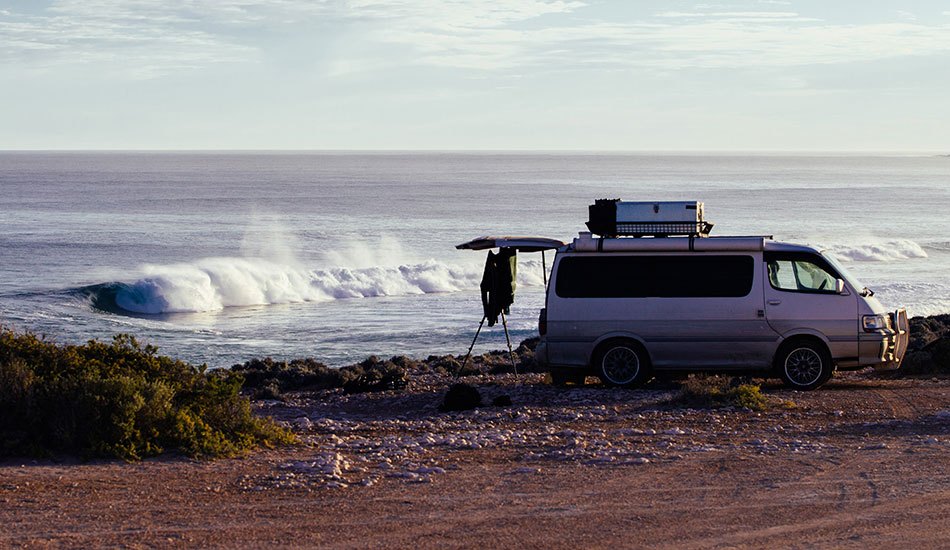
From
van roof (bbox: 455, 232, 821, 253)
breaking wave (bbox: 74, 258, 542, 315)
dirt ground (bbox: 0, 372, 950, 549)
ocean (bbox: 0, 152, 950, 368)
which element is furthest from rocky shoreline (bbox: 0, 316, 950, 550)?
breaking wave (bbox: 74, 258, 542, 315)

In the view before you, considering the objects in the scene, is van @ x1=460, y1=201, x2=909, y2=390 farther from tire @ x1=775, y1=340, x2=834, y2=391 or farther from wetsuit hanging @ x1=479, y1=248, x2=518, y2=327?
wetsuit hanging @ x1=479, y1=248, x2=518, y2=327

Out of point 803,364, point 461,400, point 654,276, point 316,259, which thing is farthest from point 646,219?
point 316,259

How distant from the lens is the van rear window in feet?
45.0

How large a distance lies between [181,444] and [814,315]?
323 inches

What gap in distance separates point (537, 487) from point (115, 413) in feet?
12.9

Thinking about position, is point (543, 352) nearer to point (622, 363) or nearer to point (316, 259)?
point (622, 363)

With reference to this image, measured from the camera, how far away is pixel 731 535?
6918 millimetres

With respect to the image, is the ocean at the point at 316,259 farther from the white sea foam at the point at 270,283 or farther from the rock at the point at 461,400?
the rock at the point at 461,400

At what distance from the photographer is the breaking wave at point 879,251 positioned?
51.9m

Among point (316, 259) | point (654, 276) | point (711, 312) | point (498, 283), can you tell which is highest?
point (654, 276)

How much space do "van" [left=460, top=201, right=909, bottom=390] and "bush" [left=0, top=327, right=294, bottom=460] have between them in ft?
16.4

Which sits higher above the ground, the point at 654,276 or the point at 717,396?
the point at 654,276

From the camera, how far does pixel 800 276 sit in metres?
13.8

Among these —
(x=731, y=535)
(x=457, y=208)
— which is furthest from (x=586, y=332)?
(x=457, y=208)
